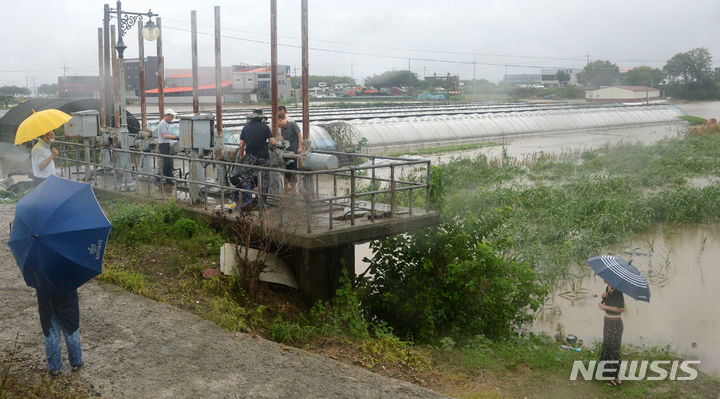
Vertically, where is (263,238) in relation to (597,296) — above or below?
above

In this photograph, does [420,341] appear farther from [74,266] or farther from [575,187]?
[575,187]

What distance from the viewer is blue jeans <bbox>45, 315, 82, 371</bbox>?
6.37 meters

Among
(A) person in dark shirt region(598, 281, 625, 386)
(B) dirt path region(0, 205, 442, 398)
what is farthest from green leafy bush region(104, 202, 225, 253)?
(A) person in dark shirt region(598, 281, 625, 386)

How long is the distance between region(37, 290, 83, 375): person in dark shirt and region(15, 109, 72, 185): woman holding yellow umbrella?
4.14 metres

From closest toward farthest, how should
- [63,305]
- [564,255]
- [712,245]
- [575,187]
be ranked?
[63,305] → [564,255] → [712,245] → [575,187]

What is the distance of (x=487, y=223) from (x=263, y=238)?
11.7 feet

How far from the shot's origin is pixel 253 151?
440 inches

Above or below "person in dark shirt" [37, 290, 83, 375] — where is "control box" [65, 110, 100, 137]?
above

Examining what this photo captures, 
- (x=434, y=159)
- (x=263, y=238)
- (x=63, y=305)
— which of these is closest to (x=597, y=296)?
(x=263, y=238)

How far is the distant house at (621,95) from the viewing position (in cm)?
A: 6488

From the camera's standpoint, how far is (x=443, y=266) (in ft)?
35.7

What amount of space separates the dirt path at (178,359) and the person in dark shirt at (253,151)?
306 centimetres

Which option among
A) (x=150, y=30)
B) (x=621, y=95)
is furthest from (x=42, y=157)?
(x=621, y=95)

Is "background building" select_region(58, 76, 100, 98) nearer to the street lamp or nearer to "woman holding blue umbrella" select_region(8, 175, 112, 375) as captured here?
the street lamp
